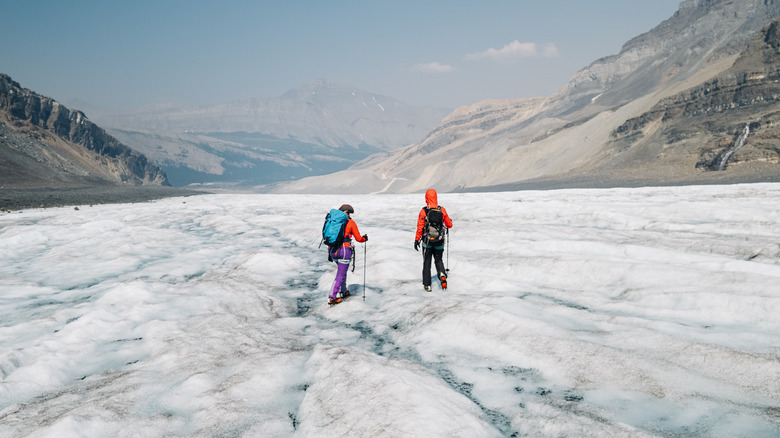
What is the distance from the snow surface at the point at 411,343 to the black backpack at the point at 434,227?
1297 mm

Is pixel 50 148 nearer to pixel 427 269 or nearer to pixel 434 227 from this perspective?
pixel 434 227

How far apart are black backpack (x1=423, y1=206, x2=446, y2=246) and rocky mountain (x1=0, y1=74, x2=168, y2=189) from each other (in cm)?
6852

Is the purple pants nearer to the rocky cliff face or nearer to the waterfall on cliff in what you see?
the rocky cliff face

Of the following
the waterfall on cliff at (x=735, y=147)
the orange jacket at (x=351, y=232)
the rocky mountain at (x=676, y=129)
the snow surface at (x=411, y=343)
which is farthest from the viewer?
the rocky mountain at (x=676, y=129)

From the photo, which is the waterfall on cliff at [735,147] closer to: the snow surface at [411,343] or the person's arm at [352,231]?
the snow surface at [411,343]

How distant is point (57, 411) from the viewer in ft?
15.7

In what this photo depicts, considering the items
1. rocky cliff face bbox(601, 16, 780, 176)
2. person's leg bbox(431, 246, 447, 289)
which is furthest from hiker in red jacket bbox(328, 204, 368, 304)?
rocky cliff face bbox(601, 16, 780, 176)

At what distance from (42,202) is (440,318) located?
4295cm

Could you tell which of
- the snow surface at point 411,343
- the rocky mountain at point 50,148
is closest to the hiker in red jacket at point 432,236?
the snow surface at point 411,343

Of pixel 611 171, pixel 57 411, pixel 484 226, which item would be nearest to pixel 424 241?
pixel 57 411

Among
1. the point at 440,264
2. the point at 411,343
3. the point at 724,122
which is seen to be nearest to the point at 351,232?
the point at 440,264

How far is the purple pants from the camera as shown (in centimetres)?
968

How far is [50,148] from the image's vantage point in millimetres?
85938

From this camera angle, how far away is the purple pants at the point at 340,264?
9680 mm
